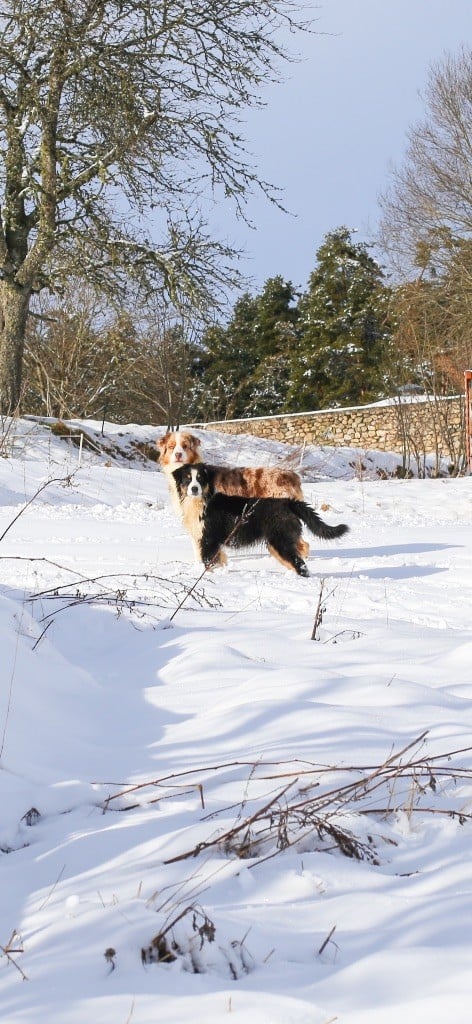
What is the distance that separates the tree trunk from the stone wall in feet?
27.3

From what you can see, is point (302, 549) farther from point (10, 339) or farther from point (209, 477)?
point (10, 339)

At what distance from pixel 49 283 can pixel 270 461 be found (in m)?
5.33

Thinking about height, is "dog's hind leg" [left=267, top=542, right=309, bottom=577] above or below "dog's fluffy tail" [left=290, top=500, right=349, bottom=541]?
below

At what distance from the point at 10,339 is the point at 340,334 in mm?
20997

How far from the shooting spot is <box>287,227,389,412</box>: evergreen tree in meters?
33.1

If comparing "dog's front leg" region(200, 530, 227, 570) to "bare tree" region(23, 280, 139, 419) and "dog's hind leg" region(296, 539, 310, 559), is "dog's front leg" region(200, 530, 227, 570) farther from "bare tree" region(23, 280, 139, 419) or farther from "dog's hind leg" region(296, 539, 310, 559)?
"bare tree" region(23, 280, 139, 419)

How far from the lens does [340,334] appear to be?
33.4 meters

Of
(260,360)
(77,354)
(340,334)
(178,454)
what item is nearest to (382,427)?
(77,354)

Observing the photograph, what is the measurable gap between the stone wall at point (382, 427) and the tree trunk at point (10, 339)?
8.33 metres

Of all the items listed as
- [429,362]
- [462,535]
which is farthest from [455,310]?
[462,535]

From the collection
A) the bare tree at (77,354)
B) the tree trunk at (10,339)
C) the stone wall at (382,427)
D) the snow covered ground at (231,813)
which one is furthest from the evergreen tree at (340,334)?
the snow covered ground at (231,813)

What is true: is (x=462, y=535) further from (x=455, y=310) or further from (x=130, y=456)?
(x=455, y=310)

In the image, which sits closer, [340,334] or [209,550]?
[209,550]

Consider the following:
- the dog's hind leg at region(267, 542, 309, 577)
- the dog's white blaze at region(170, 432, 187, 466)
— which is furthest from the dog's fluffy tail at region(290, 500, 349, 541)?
the dog's white blaze at region(170, 432, 187, 466)
